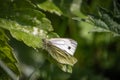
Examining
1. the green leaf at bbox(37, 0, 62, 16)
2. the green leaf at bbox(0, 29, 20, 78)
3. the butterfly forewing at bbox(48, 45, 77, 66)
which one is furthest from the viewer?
the green leaf at bbox(37, 0, 62, 16)

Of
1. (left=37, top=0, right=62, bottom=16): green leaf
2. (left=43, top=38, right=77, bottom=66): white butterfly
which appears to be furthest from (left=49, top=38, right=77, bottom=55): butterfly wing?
(left=37, top=0, right=62, bottom=16): green leaf

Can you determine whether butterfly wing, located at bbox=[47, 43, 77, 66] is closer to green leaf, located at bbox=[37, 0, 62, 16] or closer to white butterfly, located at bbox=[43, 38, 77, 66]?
white butterfly, located at bbox=[43, 38, 77, 66]

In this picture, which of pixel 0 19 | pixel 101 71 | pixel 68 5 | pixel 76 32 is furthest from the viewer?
pixel 101 71

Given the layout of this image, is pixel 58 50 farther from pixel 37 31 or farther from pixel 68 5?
pixel 68 5

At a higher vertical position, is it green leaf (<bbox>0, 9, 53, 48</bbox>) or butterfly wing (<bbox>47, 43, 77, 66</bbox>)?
green leaf (<bbox>0, 9, 53, 48</bbox>)

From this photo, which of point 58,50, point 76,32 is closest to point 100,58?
point 76,32

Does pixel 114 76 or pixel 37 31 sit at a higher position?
pixel 37 31

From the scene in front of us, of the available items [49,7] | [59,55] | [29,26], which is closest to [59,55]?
[59,55]

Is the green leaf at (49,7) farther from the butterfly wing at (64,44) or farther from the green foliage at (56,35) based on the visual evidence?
the butterfly wing at (64,44)
